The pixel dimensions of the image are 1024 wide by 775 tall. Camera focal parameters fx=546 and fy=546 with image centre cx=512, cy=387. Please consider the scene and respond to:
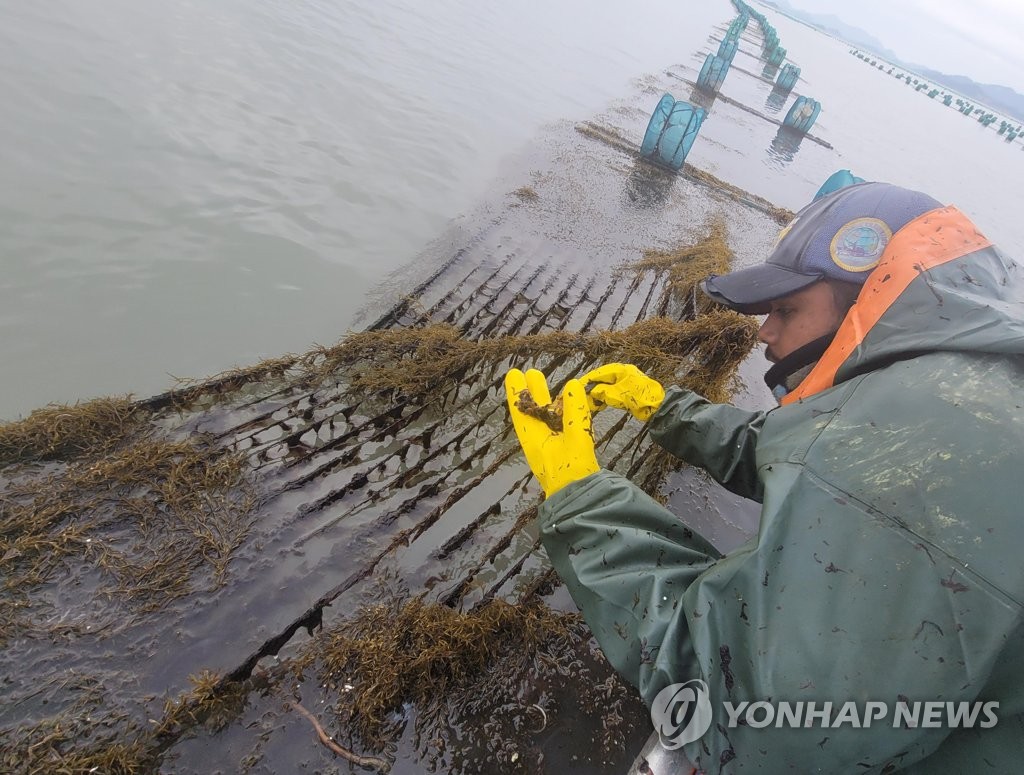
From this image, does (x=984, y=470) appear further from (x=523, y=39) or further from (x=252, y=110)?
(x=523, y=39)

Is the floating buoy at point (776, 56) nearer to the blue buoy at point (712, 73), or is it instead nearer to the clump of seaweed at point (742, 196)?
the blue buoy at point (712, 73)

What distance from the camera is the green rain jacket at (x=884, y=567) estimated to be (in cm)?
104

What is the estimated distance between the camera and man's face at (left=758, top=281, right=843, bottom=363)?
1.87m

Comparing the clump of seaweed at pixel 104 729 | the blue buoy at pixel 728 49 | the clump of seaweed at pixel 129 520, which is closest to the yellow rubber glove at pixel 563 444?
the clump of seaweed at pixel 104 729

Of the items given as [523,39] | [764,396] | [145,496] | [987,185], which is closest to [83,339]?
[145,496]

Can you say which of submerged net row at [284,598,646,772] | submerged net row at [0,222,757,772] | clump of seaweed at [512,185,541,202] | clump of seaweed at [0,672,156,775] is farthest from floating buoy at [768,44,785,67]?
clump of seaweed at [0,672,156,775]

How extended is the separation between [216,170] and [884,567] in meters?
6.47

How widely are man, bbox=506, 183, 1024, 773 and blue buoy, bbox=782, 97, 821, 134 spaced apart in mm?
21149

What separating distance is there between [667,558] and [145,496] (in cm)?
241

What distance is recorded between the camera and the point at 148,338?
385 cm

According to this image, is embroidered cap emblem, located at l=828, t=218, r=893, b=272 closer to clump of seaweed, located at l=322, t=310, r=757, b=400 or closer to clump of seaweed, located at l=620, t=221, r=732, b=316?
clump of seaweed, located at l=322, t=310, r=757, b=400

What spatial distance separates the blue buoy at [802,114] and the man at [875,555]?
21.1m

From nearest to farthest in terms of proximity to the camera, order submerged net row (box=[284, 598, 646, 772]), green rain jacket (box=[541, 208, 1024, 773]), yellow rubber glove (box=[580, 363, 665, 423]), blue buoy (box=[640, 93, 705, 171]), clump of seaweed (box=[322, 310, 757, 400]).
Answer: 1. green rain jacket (box=[541, 208, 1024, 773])
2. submerged net row (box=[284, 598, 646, 772])
3. yellow rubber glove (box=[580, 363, 665, 423])
4. clump of seaweed (box=[322, 310, 757, 400])
5. blue buoy (box=[640, 93, 705, 171])

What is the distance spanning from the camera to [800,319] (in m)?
1.95
